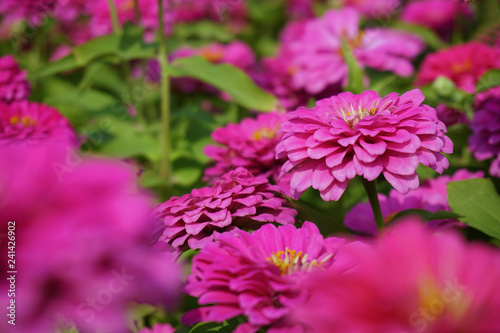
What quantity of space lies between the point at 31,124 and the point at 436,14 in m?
1.34

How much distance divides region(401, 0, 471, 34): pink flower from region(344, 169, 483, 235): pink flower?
0.97 m

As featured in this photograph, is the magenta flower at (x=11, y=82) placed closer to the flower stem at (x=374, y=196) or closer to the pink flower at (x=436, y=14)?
the flower stem at (x=374, y=196)

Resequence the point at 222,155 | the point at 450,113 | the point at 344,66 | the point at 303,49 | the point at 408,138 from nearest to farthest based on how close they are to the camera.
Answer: the point at 408,138 < the point at 222,155 < the point at 450,113 < the point at 344,66 < the point at 303,49

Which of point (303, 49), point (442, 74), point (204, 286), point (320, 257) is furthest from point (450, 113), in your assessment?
point (204, 286)

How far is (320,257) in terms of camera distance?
0.54 metres

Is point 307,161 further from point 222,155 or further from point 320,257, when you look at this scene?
point 222,155

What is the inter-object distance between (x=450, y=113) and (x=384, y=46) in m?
0.28

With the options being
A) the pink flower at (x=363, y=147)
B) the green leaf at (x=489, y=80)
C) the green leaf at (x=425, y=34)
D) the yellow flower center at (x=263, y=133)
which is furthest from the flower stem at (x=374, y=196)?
the green leaf at (x=425, y=34)

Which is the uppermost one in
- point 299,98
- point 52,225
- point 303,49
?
point 52,225

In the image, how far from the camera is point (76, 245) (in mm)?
292

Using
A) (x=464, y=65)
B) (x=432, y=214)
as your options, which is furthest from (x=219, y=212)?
(x=464, y=65)

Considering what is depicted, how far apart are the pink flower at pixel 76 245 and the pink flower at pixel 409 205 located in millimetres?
448

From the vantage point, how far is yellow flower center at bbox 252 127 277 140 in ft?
2.91

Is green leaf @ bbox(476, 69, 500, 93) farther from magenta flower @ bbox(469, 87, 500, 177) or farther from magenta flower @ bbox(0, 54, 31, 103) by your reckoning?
magenta flower @ bbox(0, 54, 31, 103)
